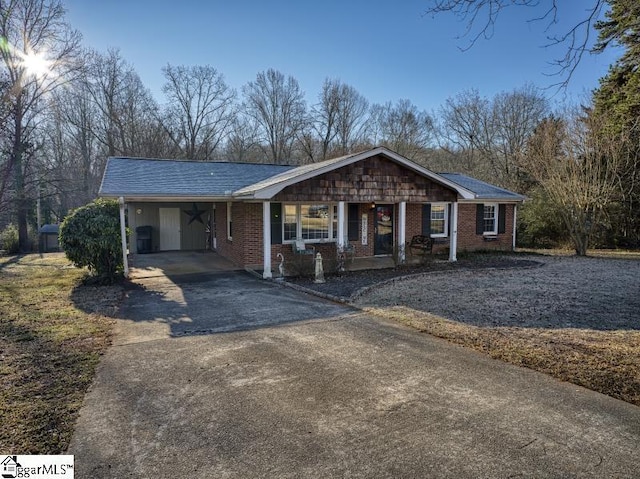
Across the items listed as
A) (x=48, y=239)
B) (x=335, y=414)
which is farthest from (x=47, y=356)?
(x=48, y=239)

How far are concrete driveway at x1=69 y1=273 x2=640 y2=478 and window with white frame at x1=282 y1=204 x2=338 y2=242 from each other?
7225 millimetres

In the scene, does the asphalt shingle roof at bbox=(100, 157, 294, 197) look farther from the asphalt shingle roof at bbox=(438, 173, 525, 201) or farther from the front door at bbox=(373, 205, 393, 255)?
the asphalt shingle roof at bbox=(438, 173, 525, 201)

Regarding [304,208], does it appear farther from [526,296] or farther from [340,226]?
[526,296]

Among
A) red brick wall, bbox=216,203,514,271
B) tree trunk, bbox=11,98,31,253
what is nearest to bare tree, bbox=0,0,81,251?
tree trunk, bbox=11,98,31,253

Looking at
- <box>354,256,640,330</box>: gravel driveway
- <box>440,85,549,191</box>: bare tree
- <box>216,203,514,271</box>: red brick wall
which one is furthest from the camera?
<box>440,85,549,191</box>: bare tree

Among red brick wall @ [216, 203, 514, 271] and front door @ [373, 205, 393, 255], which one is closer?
red brick wall @ [216, 203, 514, 271]

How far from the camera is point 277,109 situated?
123 feet

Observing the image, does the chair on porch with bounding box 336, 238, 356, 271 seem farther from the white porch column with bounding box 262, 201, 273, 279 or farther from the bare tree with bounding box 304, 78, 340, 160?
the bare tree with bounding box 304, 78, 340, 160

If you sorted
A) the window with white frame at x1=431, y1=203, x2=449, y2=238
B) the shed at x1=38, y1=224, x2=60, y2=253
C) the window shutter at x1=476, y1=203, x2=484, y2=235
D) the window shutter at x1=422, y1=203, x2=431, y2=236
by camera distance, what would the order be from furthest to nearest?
the shed at x1=38, y1=224, x2=60, y2=253 < the window shutter at x1=476, y1=203, x2=484, y2=235 < the window with white frame at x1=431, y1=203, x2=449, y2=238 < the window shutter at x1=422, y1=203, x2=431, y2=236

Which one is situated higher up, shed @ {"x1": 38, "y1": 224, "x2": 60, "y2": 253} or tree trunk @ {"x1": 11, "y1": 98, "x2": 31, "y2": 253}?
tree trunk @ {"x1": 11, "y1": 98, "x2": 31, "y2": 253}

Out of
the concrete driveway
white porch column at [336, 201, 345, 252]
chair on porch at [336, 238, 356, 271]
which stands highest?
white porch column at [336, 201, 345, 252]

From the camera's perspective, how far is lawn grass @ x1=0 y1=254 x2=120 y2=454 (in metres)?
3.44

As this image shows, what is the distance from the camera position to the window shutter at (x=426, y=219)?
15.9 m

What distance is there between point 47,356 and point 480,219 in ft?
53.3
